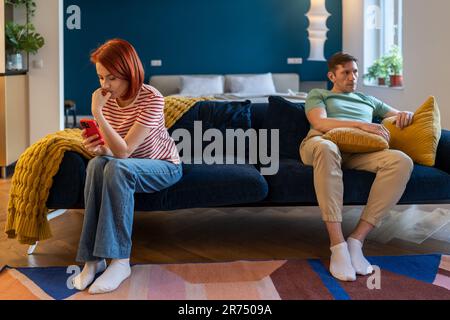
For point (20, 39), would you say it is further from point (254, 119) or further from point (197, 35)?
point (197, 35)

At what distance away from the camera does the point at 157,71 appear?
817 cm

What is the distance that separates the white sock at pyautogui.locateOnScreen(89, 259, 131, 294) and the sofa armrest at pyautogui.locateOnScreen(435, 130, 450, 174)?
1667 millimetres

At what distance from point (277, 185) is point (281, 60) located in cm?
593

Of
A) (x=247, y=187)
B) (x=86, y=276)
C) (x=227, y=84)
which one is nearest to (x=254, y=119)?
(x=247, y=187)

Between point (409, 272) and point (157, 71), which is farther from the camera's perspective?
point (157, 71)

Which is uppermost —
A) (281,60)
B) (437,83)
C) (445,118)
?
(281,60)

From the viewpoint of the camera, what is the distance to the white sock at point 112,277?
2096 millimetres

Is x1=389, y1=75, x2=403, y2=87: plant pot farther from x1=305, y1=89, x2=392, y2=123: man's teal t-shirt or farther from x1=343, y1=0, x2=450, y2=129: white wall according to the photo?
x1=305, y1=89, x2=392, y2=123: man's teal t-shirt

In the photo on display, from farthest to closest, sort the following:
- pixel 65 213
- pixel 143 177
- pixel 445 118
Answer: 1. pixel 445 118
2. pixel 65 213
3. pixel 143 177

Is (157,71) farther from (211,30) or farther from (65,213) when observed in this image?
(65,213)

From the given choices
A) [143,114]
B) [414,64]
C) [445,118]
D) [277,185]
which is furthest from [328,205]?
[414,64]

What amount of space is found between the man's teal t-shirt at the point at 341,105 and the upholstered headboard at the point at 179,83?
197 inches

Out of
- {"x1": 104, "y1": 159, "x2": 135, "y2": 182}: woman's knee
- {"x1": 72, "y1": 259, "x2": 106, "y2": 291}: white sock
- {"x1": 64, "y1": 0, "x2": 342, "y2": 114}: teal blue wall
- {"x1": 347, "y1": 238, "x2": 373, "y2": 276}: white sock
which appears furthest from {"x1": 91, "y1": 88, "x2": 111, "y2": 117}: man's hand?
{"x1": 64, "y1": 0, "x2": 342, "y2": 114}: teal blue wall

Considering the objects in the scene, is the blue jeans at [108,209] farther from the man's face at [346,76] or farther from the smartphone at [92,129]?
the man's face at [346,76]
